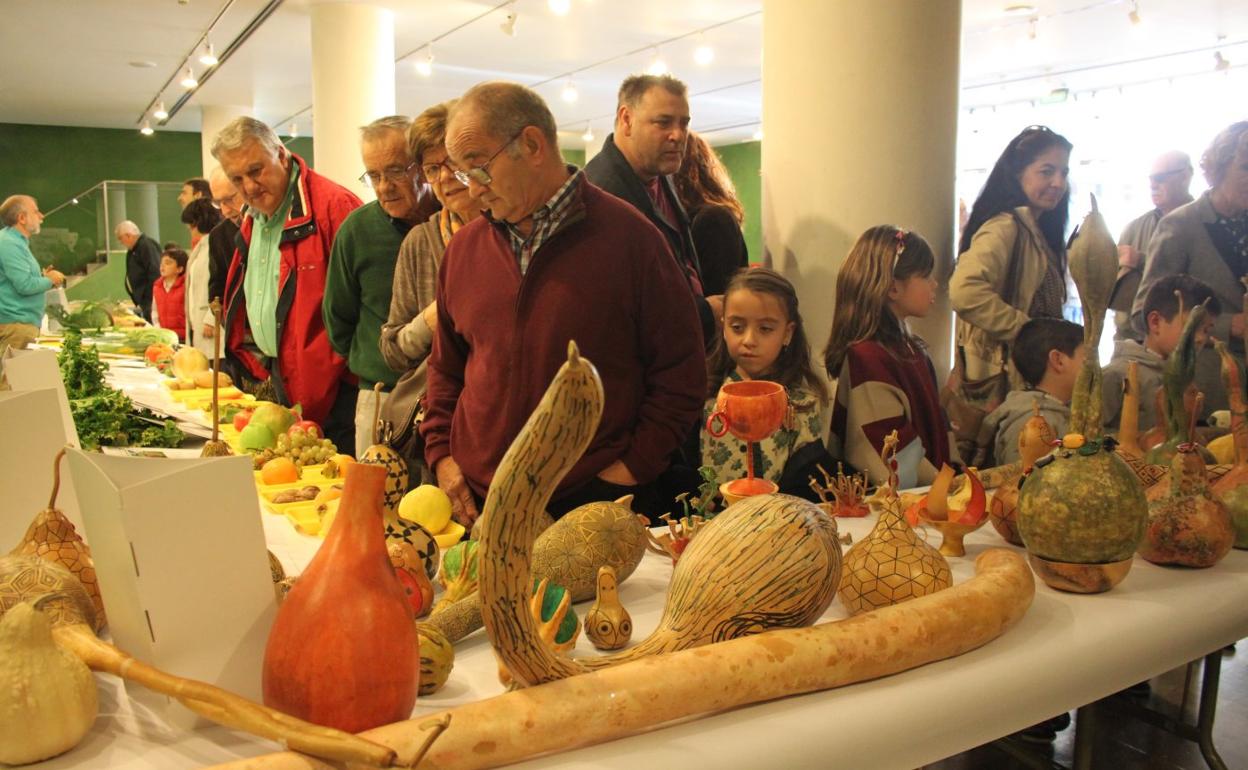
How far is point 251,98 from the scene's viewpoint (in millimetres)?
12797

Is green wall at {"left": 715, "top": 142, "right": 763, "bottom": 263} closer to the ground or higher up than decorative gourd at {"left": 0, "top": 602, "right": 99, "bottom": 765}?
higher up

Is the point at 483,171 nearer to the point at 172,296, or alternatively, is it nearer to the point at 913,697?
the point at 913,697

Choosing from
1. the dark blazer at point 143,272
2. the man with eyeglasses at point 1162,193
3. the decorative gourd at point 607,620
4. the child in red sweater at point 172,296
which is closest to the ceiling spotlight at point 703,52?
the child in red sweater at point 172,296

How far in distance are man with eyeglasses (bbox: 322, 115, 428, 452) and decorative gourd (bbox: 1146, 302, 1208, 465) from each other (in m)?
1.90

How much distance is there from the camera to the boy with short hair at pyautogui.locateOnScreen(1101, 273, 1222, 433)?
306cm

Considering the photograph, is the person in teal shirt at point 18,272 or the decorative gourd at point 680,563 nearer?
the decorative gourd at point 680,563

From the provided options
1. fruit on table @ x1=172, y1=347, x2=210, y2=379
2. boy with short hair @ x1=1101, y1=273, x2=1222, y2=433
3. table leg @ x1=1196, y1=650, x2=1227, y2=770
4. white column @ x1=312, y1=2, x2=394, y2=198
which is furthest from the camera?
white column @ x1=312, y1=2, x2=394, y2=198

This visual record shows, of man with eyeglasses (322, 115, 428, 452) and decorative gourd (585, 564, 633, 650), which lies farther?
man with eyeglasses (322, 115, 428, 452)

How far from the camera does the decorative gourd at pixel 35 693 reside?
0.90 m

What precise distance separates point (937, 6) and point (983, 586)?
222 centimetres

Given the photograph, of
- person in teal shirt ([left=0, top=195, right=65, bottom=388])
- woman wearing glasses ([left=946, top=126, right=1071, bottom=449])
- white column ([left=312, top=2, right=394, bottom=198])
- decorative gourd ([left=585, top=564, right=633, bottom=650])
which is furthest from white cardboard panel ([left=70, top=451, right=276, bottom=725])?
white column ([left=312, top=2, right=394, bottom=198])

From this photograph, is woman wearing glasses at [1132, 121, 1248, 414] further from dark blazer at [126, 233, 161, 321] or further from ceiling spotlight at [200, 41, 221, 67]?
dark blazer at [126, 233, 161, 321]

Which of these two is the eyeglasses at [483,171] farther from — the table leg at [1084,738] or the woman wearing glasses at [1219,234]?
the woman wearing glasses at [1219,234]

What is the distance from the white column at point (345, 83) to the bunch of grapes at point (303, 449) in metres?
5.34
